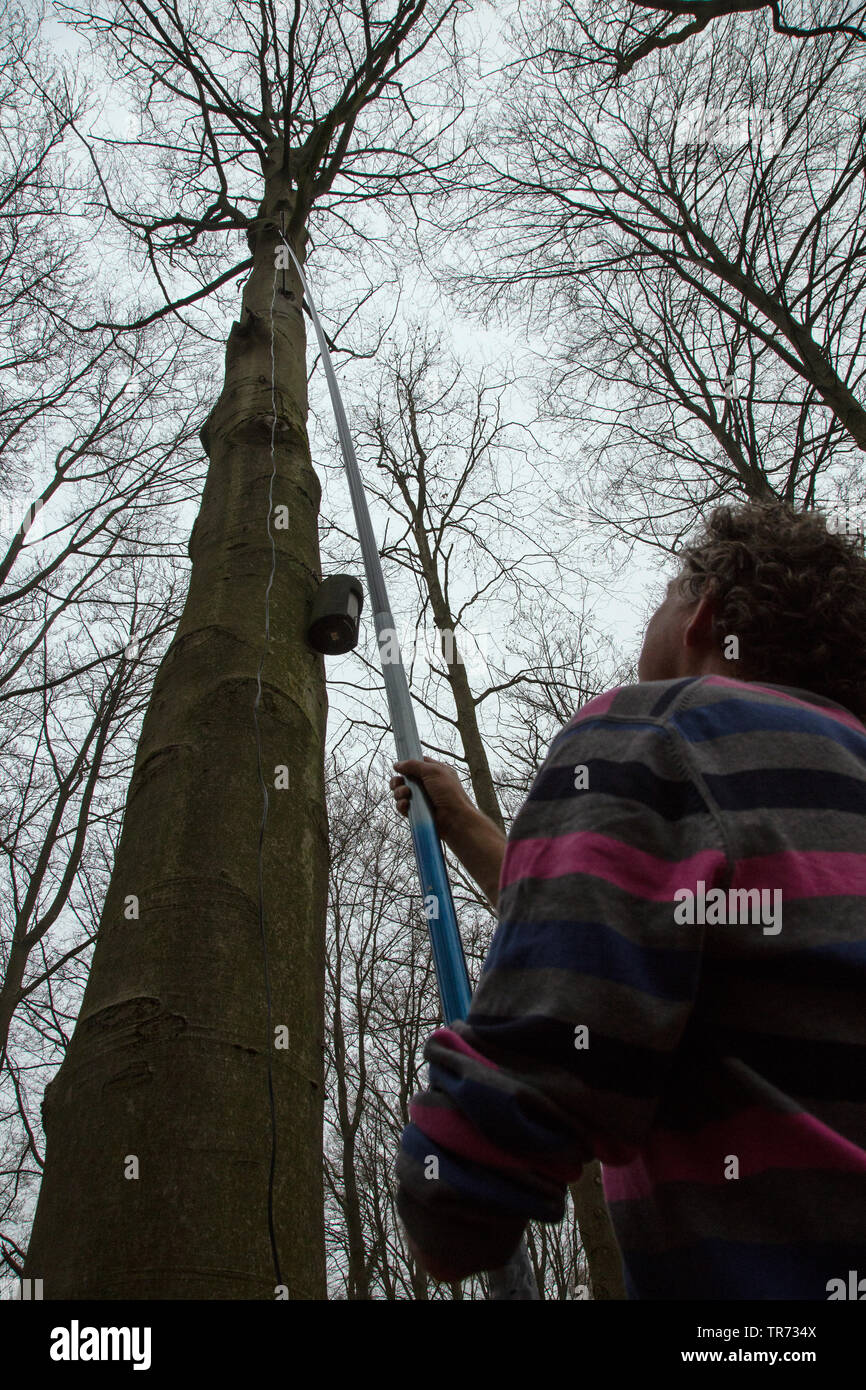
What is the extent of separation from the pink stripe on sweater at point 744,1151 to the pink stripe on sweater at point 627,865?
195 millimetres

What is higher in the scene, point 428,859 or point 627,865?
point 428,859

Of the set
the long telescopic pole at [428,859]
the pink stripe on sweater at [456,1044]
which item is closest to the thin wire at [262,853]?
the long telescopic pole at [428,859]

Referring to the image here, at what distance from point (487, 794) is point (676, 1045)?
671 cm

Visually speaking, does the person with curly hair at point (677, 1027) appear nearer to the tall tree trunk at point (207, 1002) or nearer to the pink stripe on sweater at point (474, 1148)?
the pink stripe on sweater at point (474, 1148)

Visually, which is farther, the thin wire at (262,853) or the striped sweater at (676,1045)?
the thin wire at (262,853)

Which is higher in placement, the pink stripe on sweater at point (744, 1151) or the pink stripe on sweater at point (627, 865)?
the pink stripe on sweater at point (627, 865)

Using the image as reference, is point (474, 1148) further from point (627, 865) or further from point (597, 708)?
point (597, 708)

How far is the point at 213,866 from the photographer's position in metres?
1.37

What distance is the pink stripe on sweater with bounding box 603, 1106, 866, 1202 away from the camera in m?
0.69

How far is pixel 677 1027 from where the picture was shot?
72 centimetres

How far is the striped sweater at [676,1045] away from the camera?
0.70m

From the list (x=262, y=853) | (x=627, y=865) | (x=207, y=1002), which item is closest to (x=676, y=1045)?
(x=627, y=865)

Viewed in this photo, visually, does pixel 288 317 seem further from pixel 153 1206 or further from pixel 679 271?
pixel 679 271

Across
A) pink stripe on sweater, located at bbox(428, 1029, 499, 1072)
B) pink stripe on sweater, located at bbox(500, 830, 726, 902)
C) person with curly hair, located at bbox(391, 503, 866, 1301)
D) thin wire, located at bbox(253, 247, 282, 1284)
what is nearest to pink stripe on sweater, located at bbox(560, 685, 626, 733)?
person with curly hair, located at bbox(391, 503, 866, 1301)
